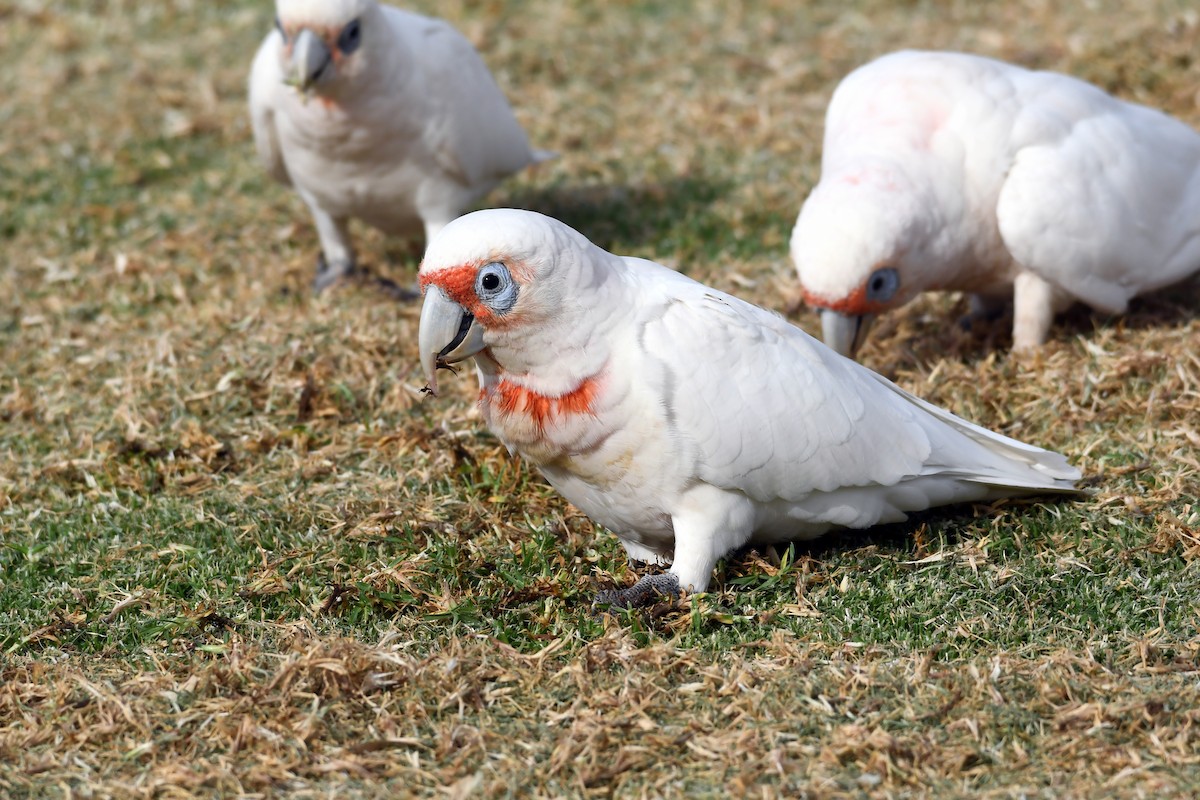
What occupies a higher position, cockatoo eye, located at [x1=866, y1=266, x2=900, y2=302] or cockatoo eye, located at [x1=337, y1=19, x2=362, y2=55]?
cockatoo eye, located at [x1=337, y1=19, x2=362, y2=55]

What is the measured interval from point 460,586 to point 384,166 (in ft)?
8.27

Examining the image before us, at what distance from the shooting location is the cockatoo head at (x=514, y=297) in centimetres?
341

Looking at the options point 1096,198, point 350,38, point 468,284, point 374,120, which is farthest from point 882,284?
point 350,38

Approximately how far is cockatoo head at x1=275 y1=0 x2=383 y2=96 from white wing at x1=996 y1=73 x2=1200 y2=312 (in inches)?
103

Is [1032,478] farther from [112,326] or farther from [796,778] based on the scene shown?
[112,326]

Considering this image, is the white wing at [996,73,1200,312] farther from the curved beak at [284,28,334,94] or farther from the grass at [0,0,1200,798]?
the curved beak at [284,28,334,94]

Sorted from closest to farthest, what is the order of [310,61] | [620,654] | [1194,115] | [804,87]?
[620,654]
[310,61]
[1194,115]
[804,87]

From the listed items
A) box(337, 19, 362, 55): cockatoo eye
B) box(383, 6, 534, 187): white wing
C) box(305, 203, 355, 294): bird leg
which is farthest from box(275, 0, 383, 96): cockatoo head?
box(305, 203, 355, 294): bird leg

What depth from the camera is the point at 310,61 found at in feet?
17.3

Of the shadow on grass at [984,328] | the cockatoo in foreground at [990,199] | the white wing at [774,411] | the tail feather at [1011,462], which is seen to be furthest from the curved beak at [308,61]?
the tail feather at [1011,462]

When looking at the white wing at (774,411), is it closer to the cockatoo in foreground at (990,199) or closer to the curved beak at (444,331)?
the curved beak at (444,331)

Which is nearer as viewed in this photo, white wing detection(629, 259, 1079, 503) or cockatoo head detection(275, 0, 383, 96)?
white wing detection(629, 259, 1079, 503)

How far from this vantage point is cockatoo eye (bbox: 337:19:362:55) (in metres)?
5.37

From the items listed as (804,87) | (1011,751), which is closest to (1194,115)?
(804,87)
